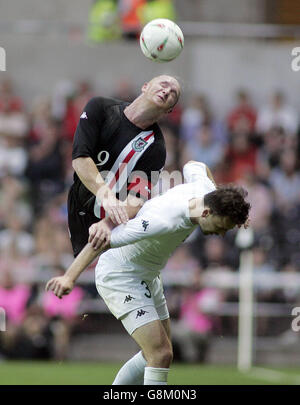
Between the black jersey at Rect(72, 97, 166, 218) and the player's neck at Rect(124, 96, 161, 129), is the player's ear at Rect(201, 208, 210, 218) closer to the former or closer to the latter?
the black jersey at Rect(72, 97, 166, 218)

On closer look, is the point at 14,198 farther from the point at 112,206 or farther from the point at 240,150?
the point at 112,206

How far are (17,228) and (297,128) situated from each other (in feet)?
14.7

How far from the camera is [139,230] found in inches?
276

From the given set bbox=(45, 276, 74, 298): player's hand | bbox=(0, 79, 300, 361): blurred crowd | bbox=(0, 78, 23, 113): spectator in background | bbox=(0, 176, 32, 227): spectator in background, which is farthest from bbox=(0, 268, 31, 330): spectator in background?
bbox=(45, 276, 74, 298): player's hand

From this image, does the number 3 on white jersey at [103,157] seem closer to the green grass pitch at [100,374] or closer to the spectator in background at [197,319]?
the green grass pitch at [100,374]

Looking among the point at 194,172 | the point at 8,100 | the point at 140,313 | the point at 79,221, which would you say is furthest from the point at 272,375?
the point at 8,100

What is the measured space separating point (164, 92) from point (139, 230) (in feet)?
3.88

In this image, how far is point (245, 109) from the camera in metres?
14.9

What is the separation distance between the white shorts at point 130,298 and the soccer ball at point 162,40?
1.80 m

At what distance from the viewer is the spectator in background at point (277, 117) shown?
14.7 meters

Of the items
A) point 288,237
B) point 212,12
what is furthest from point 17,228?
point 212,12

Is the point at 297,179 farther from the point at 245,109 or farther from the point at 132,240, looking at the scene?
the point at 132,240

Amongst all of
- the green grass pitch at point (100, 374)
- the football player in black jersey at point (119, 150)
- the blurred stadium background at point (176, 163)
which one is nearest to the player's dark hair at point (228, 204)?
the football player in black jersey at point (119, 150)

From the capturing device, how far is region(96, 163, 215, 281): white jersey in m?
7.02
